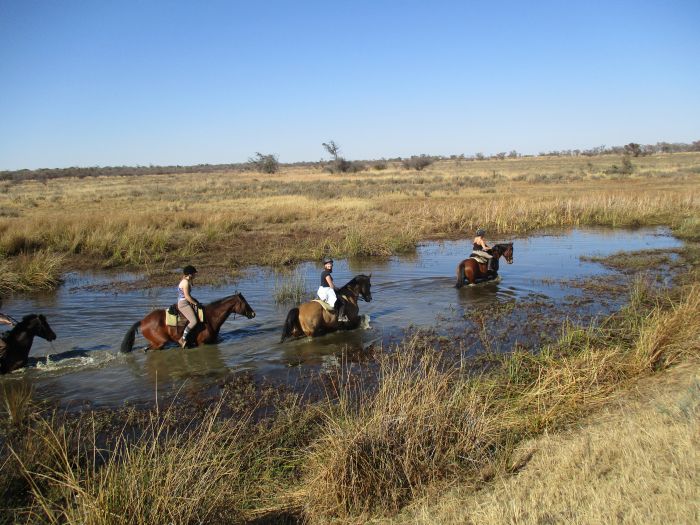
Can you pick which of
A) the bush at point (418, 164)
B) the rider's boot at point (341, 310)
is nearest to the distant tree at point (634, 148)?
the bush at point (418, 164)

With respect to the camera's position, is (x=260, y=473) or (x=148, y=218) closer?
(x=260, y=473)

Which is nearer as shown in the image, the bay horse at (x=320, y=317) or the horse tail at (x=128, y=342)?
the horse tail at (x=128, y=342)

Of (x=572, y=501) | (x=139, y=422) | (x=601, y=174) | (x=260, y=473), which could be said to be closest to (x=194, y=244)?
(x=139, y=422)

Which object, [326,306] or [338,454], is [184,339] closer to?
[326,306]

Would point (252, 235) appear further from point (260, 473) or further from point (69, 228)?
point (260, 473)

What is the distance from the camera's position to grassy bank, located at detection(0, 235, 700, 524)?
429 cm

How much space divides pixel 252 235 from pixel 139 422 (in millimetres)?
18329

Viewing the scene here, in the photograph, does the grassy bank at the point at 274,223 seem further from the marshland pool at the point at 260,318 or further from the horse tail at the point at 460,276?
the horse tail at the point at 460,276

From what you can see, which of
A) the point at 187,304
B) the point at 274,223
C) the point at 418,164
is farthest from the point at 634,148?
the point at 187,304

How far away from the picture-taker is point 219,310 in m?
11.3

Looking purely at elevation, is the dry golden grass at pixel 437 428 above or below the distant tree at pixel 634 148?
below

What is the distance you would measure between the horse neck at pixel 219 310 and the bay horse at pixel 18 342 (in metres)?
Answer: 3.10

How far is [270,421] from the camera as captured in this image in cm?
724

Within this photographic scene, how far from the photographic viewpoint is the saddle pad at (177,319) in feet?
35.5
